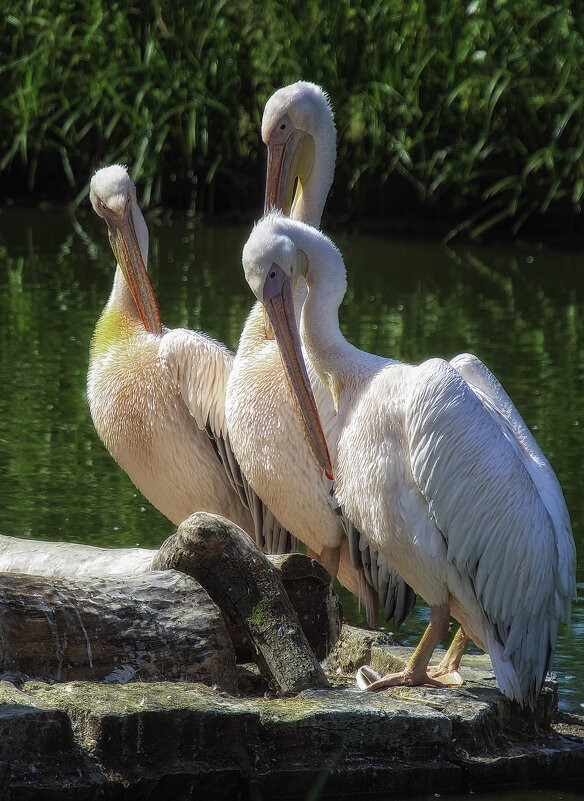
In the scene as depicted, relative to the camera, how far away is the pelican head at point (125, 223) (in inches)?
218

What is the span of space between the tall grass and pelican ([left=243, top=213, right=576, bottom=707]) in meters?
8.56

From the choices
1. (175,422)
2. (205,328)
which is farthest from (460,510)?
(205,328)

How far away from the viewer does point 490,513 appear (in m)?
3.82

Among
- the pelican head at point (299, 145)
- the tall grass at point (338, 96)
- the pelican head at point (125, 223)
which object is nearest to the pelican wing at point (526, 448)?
the pelican head at point (299, 145)

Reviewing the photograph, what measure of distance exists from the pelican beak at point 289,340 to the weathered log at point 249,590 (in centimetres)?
48

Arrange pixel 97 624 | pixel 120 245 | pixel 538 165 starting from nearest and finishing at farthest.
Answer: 1. pixel 97 624
2. pixel 120 245
3. pixel 538 165

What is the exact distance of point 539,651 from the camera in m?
3.80

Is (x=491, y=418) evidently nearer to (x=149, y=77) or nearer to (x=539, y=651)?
(x=539, y=651)

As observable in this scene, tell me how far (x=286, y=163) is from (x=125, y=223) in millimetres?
719

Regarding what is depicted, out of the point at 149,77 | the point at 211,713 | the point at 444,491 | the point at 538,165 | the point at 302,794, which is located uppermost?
the point at 149,77

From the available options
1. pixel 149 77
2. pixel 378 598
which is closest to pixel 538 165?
pixel 149 77

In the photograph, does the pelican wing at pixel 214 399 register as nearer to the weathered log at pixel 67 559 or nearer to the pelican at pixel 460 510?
the weathered log at pixel 67 559

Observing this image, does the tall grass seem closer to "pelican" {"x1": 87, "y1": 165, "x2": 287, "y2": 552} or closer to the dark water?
the dark water

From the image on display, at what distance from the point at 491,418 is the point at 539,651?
0.67 metres
